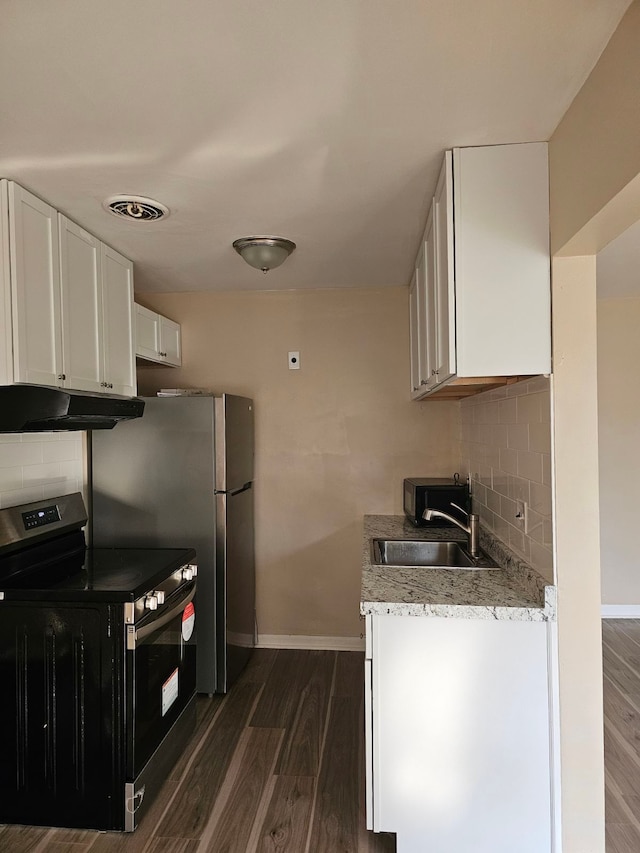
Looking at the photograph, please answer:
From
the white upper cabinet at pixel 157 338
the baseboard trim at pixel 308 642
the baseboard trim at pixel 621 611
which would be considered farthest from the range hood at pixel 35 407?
the baseboard trim at pixel 621 611

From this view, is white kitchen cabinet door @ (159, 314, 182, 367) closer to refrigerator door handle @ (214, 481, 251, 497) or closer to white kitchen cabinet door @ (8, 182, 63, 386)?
refrigerator door handle @ (214, 481, 251, 497)

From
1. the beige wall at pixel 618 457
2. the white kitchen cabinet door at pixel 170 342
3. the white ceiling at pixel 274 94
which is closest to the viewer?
Answer: the white ceiling at pixel 274 94

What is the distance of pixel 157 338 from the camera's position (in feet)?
10.9

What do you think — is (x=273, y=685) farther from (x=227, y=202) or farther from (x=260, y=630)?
(x=227, y=202)

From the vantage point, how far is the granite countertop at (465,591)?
5.92ft

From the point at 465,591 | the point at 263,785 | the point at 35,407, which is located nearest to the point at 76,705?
the point at 263,785

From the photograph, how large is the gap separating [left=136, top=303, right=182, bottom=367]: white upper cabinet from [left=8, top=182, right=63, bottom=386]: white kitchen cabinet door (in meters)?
0.86

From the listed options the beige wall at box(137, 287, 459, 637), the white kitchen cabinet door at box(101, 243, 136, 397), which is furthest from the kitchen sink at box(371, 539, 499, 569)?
the white kitchen cabinet door at box(101, 243, 136, 397)

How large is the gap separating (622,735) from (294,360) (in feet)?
8.75

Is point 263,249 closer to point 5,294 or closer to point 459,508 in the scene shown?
point 5,294

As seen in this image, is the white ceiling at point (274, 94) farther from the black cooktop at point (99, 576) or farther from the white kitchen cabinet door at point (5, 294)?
the black cooktop at point (99, 576)

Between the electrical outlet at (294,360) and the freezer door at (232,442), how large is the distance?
0.39 metres

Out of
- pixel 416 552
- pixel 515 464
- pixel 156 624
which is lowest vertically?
pixel 156 624

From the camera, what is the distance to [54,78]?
1421 millimetres
